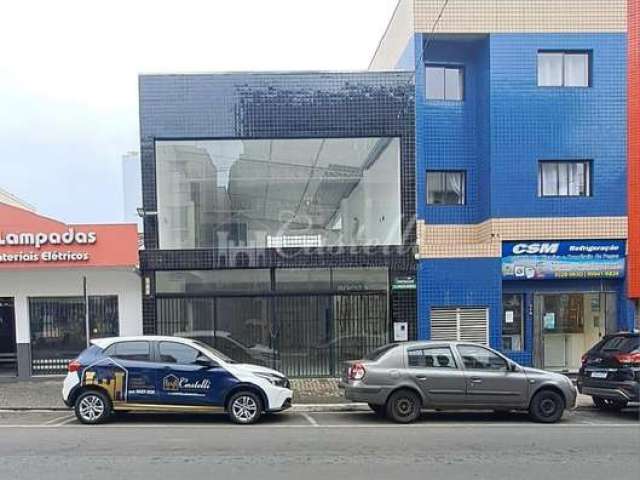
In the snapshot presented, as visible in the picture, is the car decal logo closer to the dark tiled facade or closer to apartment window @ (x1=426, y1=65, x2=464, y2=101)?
the dark tiled facade

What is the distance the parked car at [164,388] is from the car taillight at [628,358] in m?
6.15

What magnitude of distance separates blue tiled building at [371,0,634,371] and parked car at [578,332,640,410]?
3.74 metres

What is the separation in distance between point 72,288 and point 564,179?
12986 millimetres

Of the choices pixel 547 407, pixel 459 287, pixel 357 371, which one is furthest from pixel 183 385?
pixel 459 287

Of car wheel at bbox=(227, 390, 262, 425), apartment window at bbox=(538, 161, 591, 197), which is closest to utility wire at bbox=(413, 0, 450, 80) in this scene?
apartment window at bbox=(538, 161, 591, 197)

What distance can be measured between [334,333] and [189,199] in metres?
5.17

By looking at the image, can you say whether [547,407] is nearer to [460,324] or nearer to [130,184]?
[460,324]

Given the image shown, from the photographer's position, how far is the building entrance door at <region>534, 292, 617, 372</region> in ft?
49.9

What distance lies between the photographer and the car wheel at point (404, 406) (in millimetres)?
9594

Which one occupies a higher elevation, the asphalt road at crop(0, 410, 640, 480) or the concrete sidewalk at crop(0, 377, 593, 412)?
the asphalt road at crop(0, 410, 640, 480)

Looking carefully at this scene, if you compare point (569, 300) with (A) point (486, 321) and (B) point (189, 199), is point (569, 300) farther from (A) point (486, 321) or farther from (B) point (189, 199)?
(B) point (189, 199)

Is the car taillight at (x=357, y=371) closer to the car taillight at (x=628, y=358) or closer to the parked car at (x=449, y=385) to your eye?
the parked car at (x=449, y=385)

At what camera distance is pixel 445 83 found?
1578 cm

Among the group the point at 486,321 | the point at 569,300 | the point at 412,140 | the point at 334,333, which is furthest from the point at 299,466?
the point at 569,300
